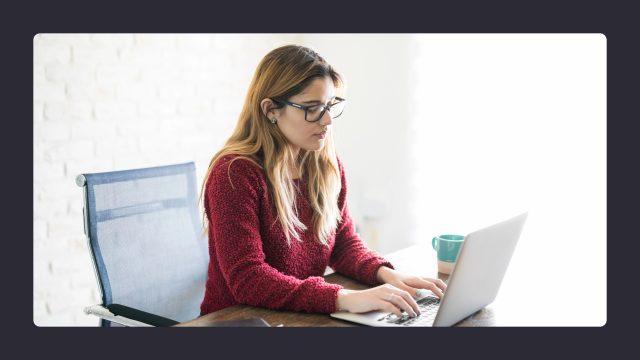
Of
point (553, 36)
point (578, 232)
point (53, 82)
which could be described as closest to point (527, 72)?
point (553, 36)

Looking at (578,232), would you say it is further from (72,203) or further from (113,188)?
(72,203)

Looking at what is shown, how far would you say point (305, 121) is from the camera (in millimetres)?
1520

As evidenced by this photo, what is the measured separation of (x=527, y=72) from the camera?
8.46 ft

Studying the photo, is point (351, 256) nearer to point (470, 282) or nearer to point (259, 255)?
point (259, 255)

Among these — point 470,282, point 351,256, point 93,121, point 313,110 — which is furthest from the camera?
point 93,121

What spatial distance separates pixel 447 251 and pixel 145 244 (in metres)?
0.83

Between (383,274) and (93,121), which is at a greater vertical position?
(93,121)

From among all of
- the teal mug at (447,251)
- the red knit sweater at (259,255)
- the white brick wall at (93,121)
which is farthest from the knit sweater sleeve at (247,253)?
the white brick wall at (93,121)

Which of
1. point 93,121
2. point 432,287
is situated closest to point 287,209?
point 432,287

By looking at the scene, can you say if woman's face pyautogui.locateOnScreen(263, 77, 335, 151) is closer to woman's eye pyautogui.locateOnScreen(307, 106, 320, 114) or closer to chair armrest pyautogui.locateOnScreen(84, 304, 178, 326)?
woman's eye pyautogui.locateOnScreen(307, 106, 320, 114)

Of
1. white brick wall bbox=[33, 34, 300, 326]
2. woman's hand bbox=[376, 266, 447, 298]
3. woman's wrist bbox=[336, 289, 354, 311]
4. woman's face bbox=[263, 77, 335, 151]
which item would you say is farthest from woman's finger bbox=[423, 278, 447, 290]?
white brick wall bbox=[33, 34, 300, 326]

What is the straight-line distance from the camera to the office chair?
162cm

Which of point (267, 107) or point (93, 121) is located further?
point (93, 121)

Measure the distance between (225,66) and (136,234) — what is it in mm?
1552
